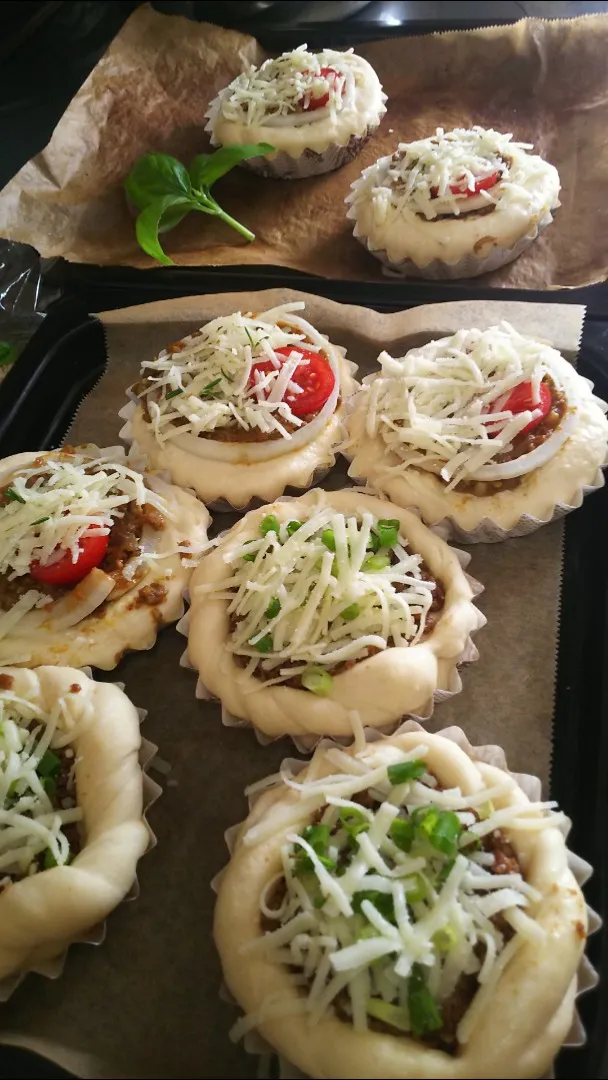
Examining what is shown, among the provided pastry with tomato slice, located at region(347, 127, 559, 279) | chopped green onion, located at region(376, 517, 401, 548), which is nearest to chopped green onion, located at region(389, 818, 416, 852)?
chopped green onion, located at region(376, 517, 401, 548)

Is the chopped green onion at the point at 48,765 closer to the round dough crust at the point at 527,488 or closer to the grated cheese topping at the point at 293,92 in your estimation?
the round dough crust at the point at 527,488

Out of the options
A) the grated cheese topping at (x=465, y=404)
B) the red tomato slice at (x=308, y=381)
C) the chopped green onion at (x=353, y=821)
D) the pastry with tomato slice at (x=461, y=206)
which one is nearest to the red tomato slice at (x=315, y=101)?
the pastry with tomato slice at (x=461, y=206)

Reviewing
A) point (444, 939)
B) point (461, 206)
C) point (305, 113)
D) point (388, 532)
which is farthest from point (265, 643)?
point (305, 113)

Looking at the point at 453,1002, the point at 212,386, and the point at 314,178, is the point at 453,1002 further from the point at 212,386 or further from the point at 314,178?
the point at 314,178

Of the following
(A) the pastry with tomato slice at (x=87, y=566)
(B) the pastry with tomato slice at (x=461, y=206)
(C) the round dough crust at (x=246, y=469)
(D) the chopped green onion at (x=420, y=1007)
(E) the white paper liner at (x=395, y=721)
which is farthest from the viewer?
(B) the pastry with tomato slice at (x=461, y=206)

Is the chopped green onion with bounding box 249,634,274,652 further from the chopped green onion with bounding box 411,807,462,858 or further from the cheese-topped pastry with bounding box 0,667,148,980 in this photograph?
the chopped green onion with bounding box 411,807,462,858
